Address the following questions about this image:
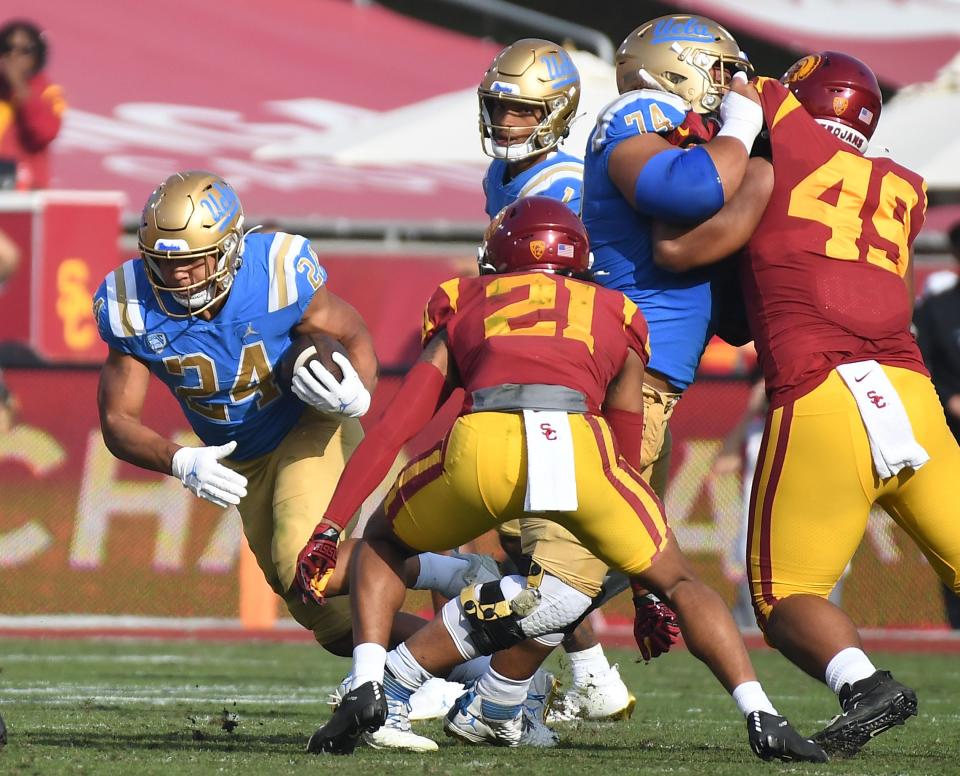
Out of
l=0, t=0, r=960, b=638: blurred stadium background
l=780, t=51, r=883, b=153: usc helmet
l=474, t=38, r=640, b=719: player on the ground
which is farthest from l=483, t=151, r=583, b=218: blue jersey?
l=0, t=0, r=960, b=638: blurred stadium background

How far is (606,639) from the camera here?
26.9 ft

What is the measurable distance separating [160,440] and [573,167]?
4.57ft

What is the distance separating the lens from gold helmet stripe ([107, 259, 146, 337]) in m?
4.77

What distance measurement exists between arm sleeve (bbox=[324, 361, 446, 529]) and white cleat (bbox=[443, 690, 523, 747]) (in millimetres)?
719

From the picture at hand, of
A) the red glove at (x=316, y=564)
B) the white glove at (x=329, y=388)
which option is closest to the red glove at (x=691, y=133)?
the white glove at (x=329, y=388)

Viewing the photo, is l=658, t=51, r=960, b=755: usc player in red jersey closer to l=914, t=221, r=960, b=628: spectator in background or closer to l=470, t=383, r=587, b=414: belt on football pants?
l=470, t=383, r=587, b=414: belt on football pants

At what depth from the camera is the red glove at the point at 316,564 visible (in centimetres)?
393

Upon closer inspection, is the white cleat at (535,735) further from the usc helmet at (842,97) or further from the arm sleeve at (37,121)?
the arm sleeve at (37,121)

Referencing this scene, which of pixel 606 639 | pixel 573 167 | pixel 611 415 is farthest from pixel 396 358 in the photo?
pixel 611 415

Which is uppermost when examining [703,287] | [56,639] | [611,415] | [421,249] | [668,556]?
[703,287]

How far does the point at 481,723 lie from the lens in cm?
443

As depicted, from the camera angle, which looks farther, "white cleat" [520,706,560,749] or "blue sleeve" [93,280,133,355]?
"blue sleeve" [93,280,133,355]

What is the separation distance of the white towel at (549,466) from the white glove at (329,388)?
84 cm

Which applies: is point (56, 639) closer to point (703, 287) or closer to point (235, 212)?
point (235, 212)
